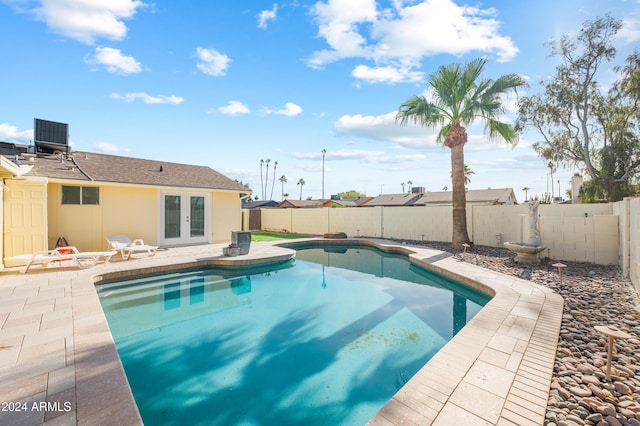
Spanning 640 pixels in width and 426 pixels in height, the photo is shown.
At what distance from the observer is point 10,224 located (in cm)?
762

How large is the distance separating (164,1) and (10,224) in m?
7.01

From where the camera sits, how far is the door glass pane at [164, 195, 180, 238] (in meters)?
11.8

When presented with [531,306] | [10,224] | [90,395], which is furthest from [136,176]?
[531,306]

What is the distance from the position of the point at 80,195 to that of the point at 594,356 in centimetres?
1325

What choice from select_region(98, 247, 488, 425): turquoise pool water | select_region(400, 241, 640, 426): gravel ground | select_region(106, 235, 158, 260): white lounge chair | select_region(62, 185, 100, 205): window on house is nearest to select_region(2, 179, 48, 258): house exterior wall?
select_region(106, 235, 158, 260): white lounge chair

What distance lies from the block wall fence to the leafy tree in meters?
7.15

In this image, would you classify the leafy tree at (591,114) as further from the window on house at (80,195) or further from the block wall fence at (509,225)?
the window on house at (80,195)

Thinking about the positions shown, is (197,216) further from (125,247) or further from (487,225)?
(487,225)

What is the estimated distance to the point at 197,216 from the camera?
41.7 feet

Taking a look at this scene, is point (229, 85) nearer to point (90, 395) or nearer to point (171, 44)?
point (171, 44)

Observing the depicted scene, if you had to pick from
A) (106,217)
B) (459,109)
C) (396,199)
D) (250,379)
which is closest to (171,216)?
(106,217)

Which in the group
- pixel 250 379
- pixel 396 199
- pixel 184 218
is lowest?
pixel 250 379

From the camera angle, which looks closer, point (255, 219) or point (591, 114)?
point (591, 114)

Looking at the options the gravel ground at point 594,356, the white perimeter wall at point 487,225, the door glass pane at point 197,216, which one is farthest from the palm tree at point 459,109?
the door glass pane at point 197,216
